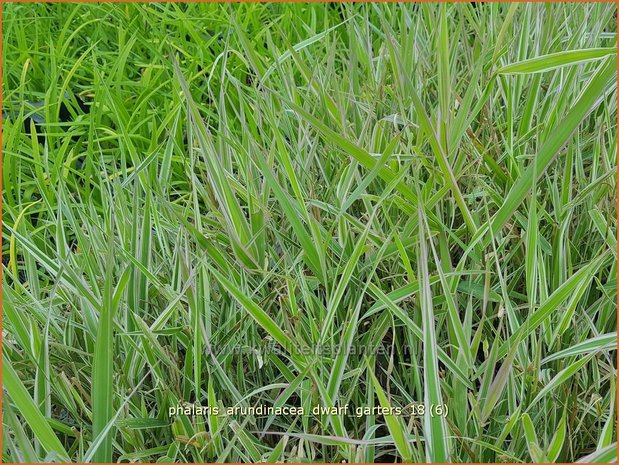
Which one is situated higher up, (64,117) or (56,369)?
(64,117)

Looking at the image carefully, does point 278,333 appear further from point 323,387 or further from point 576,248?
point 576,248

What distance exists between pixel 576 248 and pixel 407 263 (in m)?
0.28

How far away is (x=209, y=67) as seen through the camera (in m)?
1.63

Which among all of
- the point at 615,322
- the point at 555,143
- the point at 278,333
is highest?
the point at 555,143

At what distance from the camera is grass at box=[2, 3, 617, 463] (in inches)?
31.9

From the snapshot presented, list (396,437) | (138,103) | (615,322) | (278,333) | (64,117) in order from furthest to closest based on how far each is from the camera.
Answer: (64,117)
(138,103)
(615,322)
(278,333)
(396,437)

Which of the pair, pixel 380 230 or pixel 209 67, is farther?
pixel 209 67

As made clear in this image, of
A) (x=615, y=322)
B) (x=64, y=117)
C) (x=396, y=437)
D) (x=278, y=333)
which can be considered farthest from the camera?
(x=64, y=117)

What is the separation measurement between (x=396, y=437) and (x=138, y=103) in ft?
Result: 3.52

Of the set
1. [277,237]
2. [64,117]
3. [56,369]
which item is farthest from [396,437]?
[64,117]

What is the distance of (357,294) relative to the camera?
38.5 inches

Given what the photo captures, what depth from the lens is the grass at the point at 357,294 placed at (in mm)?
810

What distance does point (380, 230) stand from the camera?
1.00m

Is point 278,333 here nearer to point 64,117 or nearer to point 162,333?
point 162,333
